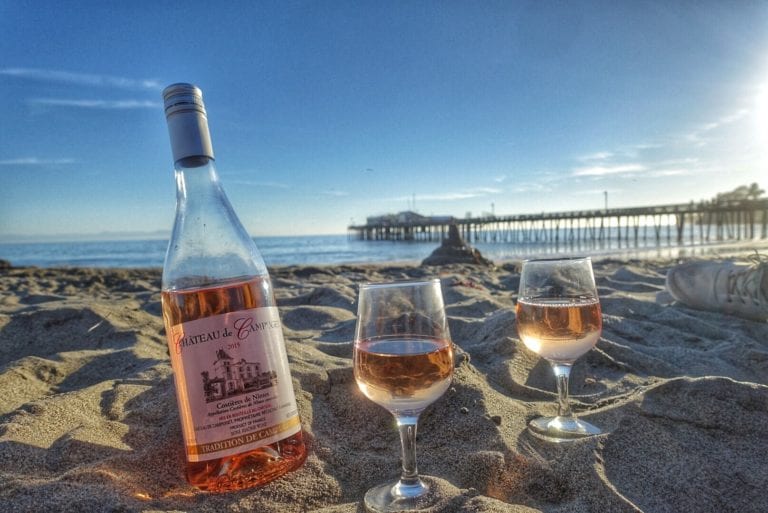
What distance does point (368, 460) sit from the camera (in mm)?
1332

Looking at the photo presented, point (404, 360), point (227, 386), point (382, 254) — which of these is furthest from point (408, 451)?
point (382, 254)

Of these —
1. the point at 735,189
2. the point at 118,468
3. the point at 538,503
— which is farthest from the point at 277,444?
the point at 735,189

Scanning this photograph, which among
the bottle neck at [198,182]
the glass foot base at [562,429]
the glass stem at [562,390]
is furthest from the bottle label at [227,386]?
the glass stem at [562,390]

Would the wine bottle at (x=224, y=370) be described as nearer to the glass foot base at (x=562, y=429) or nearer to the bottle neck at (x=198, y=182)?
the bottle neck at (x=198, y=182)

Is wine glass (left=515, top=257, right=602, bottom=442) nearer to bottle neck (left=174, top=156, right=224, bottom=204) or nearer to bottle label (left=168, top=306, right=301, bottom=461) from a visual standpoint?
bottle label (left=168, top=306, right=301, bottom=461)

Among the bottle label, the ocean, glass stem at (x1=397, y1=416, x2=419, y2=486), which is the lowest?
the ocean

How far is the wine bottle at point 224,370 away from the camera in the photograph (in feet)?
3.73

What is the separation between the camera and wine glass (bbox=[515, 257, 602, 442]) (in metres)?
1.49

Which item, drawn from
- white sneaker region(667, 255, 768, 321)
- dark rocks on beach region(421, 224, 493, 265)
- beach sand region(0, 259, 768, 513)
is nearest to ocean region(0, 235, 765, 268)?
dark rocks on beach region(421, 224, 493, 265)

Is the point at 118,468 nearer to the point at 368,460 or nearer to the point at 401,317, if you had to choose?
the point at 368,460

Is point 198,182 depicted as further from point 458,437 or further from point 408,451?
point 458,437

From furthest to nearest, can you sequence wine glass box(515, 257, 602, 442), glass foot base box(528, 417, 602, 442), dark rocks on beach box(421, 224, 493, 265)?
1. dark rocks on beach box(421, 224, 493, 265)
2. wine glass box(515, 257, 602, 442)
3. glass foot base box(528, 417, 602, 442)

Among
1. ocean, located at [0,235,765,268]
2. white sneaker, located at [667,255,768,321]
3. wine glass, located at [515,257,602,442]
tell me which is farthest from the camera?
ocean, located at [0,235,765,268]

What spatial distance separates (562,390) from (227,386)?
1.09 m
